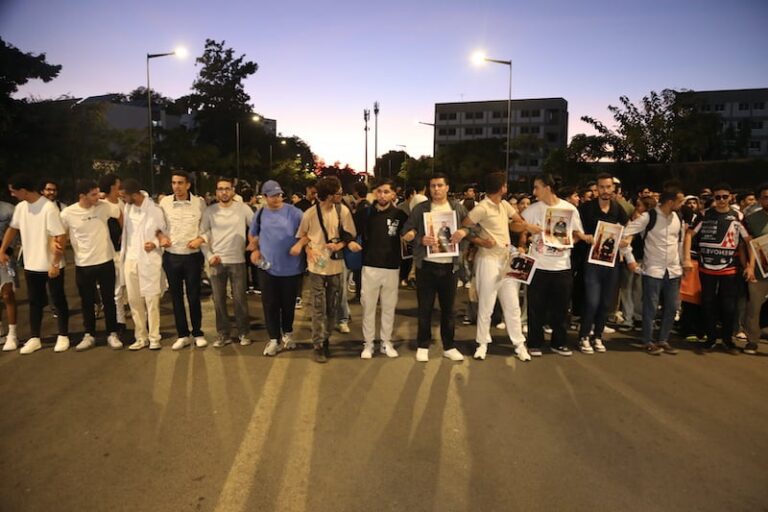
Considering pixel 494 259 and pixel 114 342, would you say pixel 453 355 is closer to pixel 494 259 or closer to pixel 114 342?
pixel 494 259

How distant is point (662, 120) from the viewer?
109ft

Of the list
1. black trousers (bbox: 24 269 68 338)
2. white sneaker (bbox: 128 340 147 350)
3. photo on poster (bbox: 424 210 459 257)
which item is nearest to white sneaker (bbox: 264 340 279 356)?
white sneaker (bbox: 128 340 147 350)

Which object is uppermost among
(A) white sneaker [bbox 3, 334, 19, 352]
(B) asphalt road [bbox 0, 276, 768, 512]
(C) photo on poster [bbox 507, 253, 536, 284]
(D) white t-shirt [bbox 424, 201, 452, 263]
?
(D) white t-shirt [bbox 424, 201, 452, 263]

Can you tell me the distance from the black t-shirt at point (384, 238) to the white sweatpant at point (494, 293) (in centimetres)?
100

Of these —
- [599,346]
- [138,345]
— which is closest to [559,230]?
[599,346]

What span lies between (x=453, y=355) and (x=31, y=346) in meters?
5.08

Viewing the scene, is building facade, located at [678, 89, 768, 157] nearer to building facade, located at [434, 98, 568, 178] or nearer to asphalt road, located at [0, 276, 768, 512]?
building facade, located at [434, 98, 568, 178]

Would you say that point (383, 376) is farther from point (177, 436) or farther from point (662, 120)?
point (662, 120)

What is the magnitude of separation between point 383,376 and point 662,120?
34465 millimetres

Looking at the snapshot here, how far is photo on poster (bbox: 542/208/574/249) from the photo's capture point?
6.01 meters

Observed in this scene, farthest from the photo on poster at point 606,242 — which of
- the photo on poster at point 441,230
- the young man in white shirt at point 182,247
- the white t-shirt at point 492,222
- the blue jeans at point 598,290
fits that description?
the young man in white shirt at point 182,247

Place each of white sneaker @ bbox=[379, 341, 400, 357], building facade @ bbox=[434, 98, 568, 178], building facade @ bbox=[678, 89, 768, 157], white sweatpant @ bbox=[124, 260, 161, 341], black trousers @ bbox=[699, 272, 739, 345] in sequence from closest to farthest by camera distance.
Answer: white sneaker @ bbox=[379, 341, 400, 357] → white sweatpant @ bbox=[124, 260, 161, 341] → black trousers @ bbox=[699, 272, 739, 345] → building facade @ bbox=[678, 89, 768, 157] → building facade @ bbox=[434, 98, 568, 178]

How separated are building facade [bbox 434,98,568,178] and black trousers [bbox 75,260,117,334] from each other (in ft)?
279

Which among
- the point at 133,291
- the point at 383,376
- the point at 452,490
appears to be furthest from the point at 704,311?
the point at 133,291
